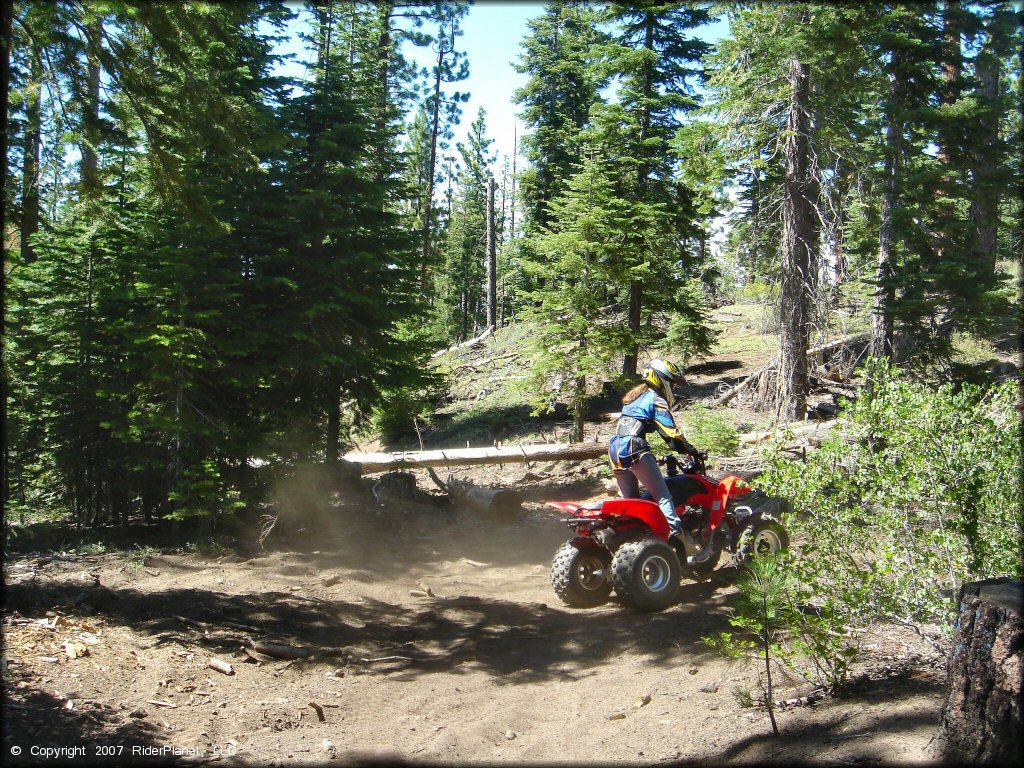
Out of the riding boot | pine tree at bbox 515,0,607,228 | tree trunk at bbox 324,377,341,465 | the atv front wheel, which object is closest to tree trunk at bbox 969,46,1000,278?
the atv front wheel

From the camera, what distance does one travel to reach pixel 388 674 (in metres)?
6.46

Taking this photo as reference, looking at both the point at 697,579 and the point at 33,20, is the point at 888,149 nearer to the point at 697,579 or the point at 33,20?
the point at 697,579

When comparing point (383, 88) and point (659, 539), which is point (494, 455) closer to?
point (659, 539)

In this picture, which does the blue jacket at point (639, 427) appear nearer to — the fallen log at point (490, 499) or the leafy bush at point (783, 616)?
the leafy bush at point (783, 616)

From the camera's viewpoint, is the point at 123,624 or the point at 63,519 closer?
the point at 123,624

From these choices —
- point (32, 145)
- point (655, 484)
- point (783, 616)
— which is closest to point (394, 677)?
point (655, 484)

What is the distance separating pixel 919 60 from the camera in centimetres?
1430

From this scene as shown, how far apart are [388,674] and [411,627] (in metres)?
1.47

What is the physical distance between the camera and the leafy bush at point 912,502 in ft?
14.1

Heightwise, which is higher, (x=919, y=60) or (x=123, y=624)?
(x=919, y=60)

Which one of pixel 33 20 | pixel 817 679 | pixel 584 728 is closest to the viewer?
pixel 817 679

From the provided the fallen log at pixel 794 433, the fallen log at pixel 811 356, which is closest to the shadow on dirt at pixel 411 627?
the fallen log at pixel 794 433

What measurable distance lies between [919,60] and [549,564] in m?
13.0

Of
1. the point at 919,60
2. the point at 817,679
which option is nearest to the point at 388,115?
the point at 919,60
